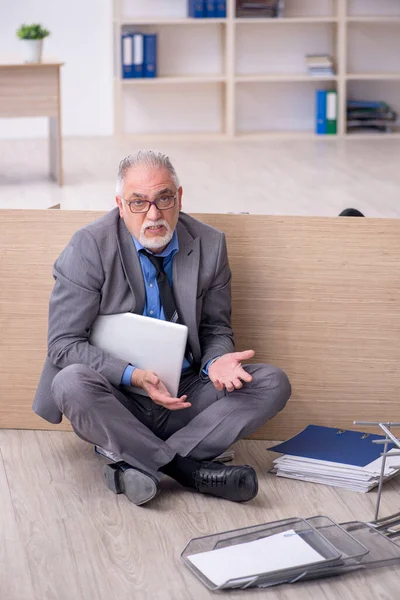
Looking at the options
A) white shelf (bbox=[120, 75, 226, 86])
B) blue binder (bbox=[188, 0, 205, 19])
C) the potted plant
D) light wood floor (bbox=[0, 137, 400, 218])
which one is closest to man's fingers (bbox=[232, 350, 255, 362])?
light wood floor (bbox=[0, 137, 400, 218])

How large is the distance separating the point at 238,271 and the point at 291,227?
204 millimetres

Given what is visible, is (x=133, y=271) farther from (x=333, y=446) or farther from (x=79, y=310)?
(x=333, y=446)

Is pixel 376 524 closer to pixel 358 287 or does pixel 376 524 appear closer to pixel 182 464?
pixel 182 464

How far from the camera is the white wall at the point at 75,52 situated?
8.02m

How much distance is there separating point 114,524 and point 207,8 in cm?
638

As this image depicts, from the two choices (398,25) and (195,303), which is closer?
(195,303)

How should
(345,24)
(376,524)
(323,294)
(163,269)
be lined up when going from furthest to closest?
(345,24), (323,294), (163,269), (376,524)

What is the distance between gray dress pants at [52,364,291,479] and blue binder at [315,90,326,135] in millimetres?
5985

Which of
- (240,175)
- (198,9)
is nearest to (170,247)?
(240,175)

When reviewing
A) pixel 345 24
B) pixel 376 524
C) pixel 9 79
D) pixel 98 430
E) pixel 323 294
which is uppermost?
pixel 345 24

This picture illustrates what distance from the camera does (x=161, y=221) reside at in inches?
103

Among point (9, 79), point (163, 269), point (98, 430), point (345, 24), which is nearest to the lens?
point (98, 430)

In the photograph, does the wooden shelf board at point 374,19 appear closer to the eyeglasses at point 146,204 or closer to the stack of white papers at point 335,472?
the eyeglasses at point 146,204

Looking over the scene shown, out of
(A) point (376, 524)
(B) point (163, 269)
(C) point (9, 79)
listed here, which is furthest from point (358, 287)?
(C) point (9, 79)
